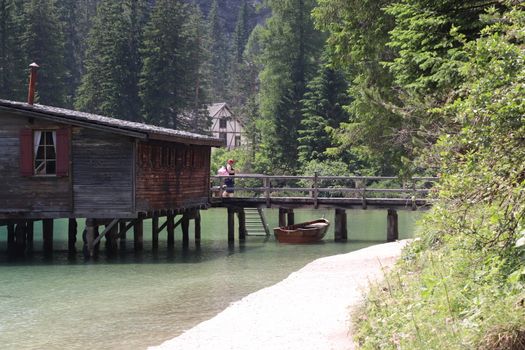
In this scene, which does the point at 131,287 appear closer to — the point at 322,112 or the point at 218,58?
the point at 322,112

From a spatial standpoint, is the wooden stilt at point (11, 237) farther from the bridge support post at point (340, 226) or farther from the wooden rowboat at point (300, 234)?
the bridge support post at point (340, 226)

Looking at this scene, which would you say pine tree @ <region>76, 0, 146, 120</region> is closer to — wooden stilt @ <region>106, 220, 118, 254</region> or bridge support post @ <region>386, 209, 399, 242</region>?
bridge support post @ <region>386, 209, 399, 242</region>

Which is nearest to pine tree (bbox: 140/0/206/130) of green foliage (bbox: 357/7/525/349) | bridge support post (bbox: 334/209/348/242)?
bridge support post (bbox: 334/209/348/242)

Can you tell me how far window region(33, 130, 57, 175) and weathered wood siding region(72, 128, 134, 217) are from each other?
754 millimetres

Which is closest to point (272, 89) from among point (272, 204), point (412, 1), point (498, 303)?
point (272, 204)

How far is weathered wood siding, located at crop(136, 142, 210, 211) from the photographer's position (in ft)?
81.9

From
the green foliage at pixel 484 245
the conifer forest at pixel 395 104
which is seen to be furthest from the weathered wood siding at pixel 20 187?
the green foliage at pixel 484 245

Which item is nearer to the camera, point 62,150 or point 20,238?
point 62,150

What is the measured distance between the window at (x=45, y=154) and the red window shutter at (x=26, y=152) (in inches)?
7.9

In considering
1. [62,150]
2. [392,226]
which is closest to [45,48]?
[392,226]

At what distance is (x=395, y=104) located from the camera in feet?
76.0

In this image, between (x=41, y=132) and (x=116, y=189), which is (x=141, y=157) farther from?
(x=41, y=132)

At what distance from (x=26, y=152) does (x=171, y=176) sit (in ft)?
18.4

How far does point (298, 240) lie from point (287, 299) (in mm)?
14897
